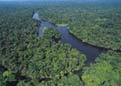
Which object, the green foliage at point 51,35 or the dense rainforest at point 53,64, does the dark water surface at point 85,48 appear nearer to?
the dense rainforest at point 53,64

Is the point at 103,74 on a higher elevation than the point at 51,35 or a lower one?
higher

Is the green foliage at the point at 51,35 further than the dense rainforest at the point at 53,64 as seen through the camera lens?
Yes

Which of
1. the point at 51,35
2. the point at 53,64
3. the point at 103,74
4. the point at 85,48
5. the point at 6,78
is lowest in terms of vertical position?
the point at 85,48

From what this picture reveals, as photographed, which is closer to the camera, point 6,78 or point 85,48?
point 6,78

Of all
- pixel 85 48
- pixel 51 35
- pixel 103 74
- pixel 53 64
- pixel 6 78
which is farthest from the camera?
pixel 51 35

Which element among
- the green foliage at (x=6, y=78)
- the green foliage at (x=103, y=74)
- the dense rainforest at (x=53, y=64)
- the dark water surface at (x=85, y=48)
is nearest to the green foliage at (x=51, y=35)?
the dark water surface at (x=85, y=48)

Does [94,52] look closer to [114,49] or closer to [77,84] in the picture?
[114,49]

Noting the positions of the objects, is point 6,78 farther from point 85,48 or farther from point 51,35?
point 51,35

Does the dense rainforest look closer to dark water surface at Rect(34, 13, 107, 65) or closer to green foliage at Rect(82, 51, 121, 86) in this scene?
green foliage at Rect(82, 51, 121, 86)

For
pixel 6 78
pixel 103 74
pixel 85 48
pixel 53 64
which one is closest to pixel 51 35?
pixel 85 48

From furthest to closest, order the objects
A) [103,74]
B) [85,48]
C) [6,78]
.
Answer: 1. [85,48]
2. [6,78]
3. [103,74]

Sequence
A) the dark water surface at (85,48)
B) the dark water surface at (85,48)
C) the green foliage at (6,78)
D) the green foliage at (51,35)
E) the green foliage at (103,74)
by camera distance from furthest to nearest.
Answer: the green foliage at (51,35), the dark water surface at (85,48), the dark water surface at (85,48), the green foliage at (6,78), the green foliage at (103,74)
